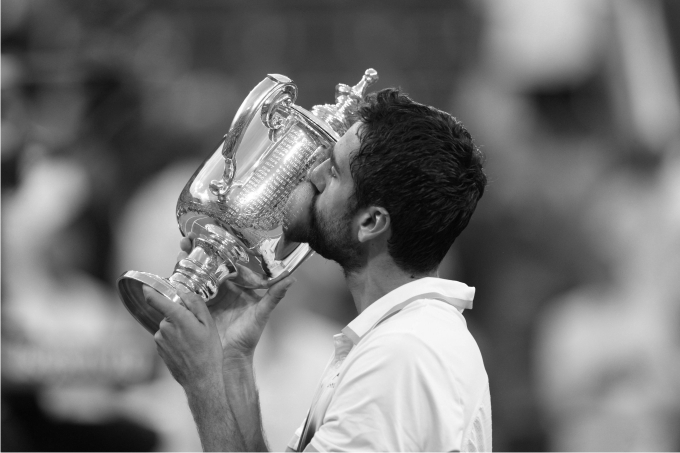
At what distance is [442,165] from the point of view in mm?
1615

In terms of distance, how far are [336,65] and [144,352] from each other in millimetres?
1987

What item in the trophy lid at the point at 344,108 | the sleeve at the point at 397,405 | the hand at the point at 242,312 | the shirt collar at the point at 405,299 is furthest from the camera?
the hand at the point at 242,312

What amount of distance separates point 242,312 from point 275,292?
121 millimetres

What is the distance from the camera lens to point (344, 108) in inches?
72.9

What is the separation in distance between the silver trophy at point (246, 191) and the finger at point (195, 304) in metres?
0.02

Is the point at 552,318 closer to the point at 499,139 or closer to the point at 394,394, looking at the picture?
the point at 499,139

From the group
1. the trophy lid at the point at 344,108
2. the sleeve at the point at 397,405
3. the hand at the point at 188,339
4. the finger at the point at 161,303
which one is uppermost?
the trophy lid at the point at 344,108

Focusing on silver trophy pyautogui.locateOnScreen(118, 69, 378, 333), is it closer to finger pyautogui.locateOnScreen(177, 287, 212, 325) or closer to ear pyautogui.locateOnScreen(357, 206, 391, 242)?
finger pyautogui.locateOnScreen(177, 287, 212, 325)

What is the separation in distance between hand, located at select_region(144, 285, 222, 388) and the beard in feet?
0.85

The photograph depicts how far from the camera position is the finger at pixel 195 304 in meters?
1.68

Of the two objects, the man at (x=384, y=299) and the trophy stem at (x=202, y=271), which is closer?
the man at (x=384, y=299)

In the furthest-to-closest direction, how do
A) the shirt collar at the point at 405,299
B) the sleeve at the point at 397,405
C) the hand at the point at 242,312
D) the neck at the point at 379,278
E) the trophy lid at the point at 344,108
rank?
the hand at the point at 242,312 → the trophy lid at the point at 344,108 → the neck at the point at 379,278 → the shirt collar at the point at 405,299 → the sleeve at the point at 397,405

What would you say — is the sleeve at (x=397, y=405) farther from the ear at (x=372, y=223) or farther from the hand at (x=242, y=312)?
the hand at (x=242, y=312)

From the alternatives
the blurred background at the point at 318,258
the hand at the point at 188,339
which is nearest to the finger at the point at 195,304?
the hand at the point at 188,339
